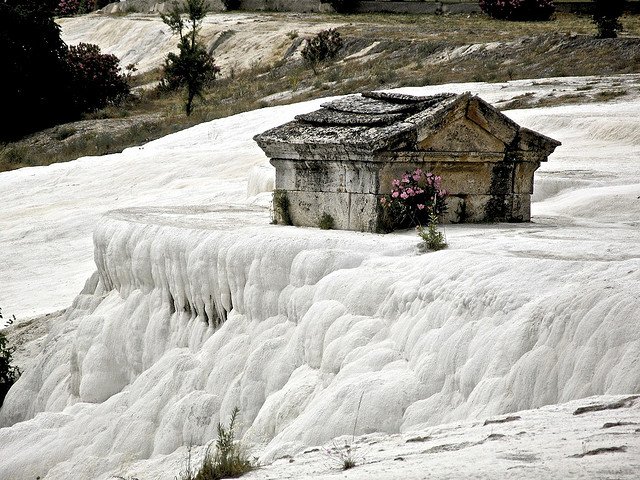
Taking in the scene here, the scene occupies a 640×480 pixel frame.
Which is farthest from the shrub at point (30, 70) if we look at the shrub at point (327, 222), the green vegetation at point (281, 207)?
the shrub at point (327, 222)

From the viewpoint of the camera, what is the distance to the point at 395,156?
38.5 ft

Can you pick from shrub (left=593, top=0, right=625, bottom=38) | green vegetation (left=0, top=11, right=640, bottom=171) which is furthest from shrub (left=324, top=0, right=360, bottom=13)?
shrub (left=593, top=0, right=625, bottom=38)

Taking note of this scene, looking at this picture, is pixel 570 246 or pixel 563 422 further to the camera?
pixel 570 246

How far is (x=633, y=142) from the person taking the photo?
19.3m

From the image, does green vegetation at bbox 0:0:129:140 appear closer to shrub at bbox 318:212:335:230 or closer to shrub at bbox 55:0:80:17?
shrub at bbox 318:212:335:230

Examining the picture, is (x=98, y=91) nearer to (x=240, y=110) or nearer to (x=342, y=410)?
(x=240, y=110)

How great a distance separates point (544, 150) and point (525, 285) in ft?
16.7

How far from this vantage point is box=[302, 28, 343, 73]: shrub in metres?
43.5

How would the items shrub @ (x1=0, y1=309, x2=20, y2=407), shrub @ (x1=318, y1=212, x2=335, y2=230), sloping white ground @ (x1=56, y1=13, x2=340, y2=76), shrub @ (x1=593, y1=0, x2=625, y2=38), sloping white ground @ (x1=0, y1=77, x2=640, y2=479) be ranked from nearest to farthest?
sloping white ground @ (x1=0, y1=77, x2=640, y2=479), shrub @ (x1=318, y1=212, x2=335, y2=230), shrub @ (x1=0, y1=309, x2=20, y2=407), shrub @ (x1=593, y1=0, x2=625, y2=38), sloping white ground @ (x1=56, y1=13, x2=340, y2=76)

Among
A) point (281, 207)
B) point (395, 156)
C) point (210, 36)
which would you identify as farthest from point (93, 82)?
point (395, 156)

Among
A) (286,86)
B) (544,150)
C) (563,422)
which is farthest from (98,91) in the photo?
(563,422)

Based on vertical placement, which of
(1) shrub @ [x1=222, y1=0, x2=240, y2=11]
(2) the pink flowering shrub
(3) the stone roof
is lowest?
(1) shrub @ [x1=222, y1=0, x2=240, y2=11]

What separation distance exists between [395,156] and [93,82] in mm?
35074

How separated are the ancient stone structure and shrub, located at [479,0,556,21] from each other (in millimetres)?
38143
